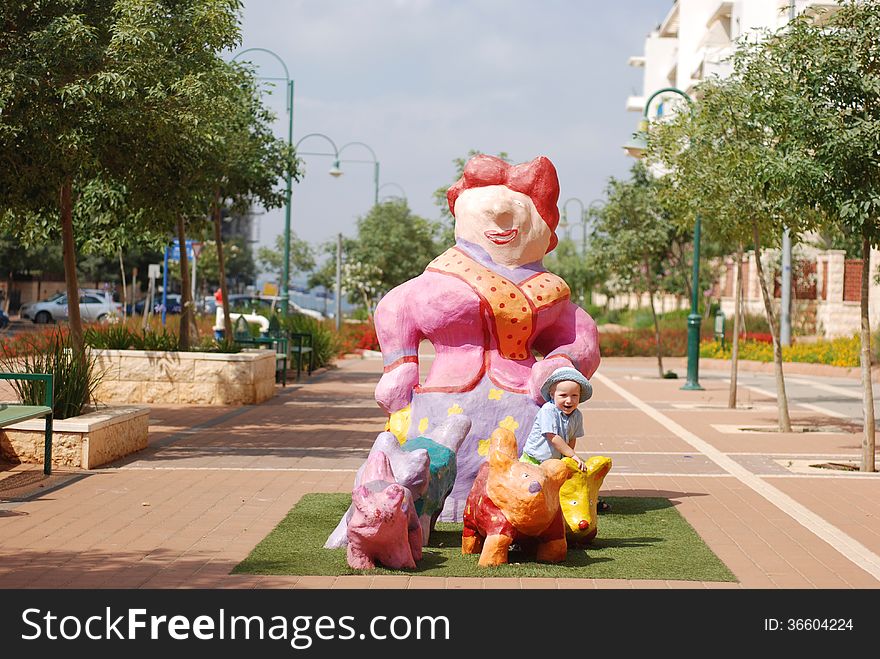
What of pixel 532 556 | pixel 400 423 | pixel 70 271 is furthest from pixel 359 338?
pixel 532 556

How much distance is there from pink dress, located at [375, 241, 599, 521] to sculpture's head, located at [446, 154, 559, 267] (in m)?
0.12

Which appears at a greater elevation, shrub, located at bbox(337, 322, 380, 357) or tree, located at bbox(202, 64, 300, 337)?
tree, located at bbox(202, 64, 300, 337)

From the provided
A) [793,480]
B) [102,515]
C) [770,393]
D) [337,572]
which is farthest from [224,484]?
[770,393]

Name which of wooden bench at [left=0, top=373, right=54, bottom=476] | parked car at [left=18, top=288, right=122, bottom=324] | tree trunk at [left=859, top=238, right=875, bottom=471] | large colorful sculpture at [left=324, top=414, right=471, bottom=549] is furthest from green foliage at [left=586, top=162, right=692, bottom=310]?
parked car at [left=18, top=288, right=122, bottom=324]

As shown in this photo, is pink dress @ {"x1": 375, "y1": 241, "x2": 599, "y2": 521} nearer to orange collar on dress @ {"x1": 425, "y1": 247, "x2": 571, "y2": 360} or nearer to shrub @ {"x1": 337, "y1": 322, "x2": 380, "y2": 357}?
orange collar on dress @ {"x1": 425, "y1": 247, "x2": 571, "y2": 360}

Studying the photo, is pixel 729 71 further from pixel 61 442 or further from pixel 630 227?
pixel 61 442

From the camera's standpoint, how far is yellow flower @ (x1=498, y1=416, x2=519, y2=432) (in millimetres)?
8102

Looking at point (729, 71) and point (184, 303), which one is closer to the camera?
point (184, 303)

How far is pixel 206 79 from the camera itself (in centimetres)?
1327

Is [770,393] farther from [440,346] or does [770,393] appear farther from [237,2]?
[440,346]

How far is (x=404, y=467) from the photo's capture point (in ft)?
23.2

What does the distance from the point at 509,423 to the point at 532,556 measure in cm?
115

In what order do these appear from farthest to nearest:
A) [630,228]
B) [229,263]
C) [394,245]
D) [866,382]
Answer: [229,263]
[394,245]
[630,228]
[866,382]

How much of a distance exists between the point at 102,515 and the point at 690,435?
8544 millimetres
